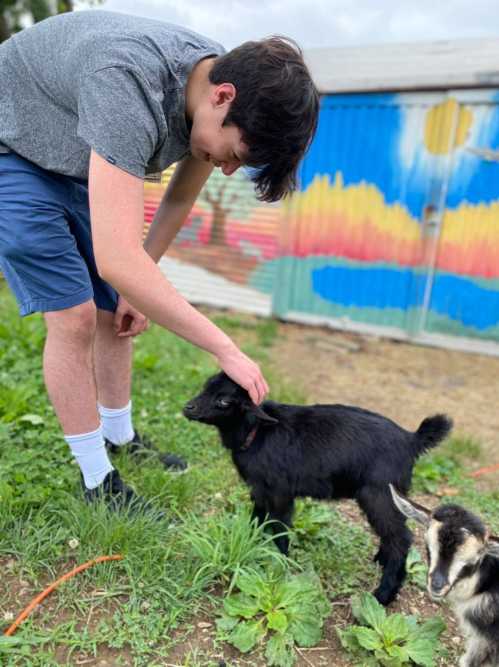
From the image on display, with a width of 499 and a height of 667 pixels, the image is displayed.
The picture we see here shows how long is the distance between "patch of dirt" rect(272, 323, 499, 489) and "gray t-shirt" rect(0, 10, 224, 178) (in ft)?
9.92

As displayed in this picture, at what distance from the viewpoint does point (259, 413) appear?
2.40 metres

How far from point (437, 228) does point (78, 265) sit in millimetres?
5046

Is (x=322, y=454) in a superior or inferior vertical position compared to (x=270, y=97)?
inferior

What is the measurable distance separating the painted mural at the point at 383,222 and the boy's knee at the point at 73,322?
190 inches

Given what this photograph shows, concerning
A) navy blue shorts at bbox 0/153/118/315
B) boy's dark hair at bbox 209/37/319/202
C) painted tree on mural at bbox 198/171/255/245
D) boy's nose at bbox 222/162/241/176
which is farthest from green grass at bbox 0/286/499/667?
painted tree on mural at bbox 198/171/255/245

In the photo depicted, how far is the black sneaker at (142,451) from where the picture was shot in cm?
314

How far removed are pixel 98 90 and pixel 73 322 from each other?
3.05ft

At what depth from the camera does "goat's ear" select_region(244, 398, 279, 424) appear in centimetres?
238

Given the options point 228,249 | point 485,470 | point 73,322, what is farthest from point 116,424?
point 228,249

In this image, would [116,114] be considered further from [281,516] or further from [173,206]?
[281,516]

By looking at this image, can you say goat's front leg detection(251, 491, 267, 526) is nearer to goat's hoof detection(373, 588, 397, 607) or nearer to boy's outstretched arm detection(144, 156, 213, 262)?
goat's hoof detection(373, 588, 397, 607)

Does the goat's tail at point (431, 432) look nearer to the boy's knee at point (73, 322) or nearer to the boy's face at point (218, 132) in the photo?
the boy's face at point (218, 132)

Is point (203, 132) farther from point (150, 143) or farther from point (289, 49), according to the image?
point (289, 49)

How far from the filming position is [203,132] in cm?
197
